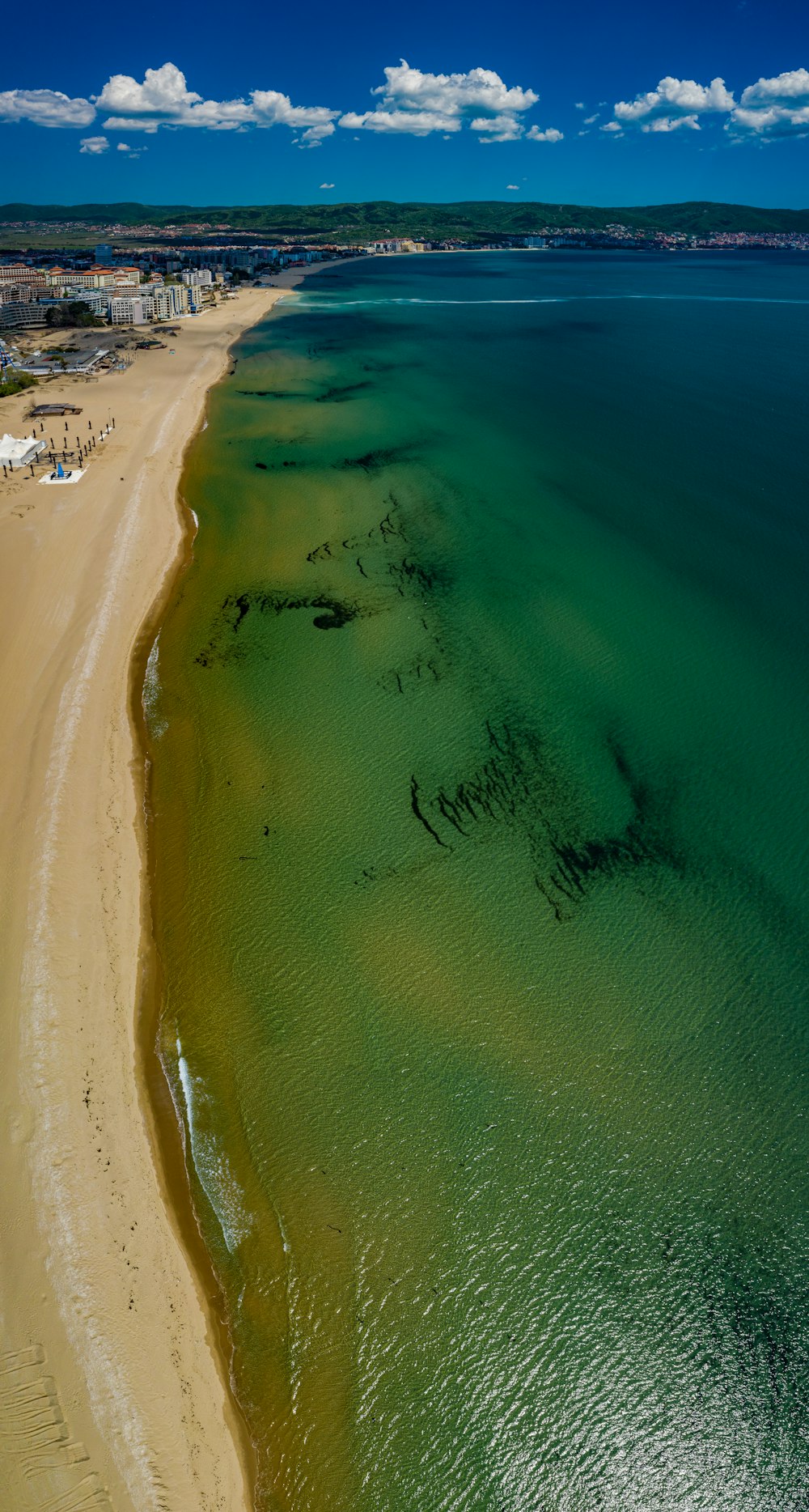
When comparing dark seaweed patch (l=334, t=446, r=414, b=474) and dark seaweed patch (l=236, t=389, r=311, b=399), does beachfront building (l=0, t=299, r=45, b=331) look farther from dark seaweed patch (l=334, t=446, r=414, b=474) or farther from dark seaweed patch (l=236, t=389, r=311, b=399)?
dark seaweed patch (l=334, t=446, r=414, b=474)

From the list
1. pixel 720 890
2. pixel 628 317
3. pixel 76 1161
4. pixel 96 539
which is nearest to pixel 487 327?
pixel 628 317

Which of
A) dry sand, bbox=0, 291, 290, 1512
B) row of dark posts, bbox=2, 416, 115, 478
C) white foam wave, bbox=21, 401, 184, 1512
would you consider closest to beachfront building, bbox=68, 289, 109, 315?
row of dark posts, bbox=2, 416, 115, 478

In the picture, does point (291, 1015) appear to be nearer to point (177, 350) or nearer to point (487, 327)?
point (177, 350)

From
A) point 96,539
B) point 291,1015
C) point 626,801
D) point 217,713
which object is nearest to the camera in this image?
point 291,1015

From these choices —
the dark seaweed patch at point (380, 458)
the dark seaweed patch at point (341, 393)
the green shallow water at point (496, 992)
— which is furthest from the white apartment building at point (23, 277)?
the green shallow water at point (496, 992)

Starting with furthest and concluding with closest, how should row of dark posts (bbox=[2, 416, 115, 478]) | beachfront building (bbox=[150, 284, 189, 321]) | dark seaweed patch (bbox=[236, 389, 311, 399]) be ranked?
beachfront building (bbox=[150, 284, 189, 321]) → dark seaweed patch (bbox=[236, 389, 311, 399]) → row of dark posts (bbox=[2, 416, 115, 478])

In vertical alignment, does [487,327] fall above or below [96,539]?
above

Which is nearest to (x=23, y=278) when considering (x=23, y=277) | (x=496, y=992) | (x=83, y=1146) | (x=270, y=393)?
(x=23, y=277)
